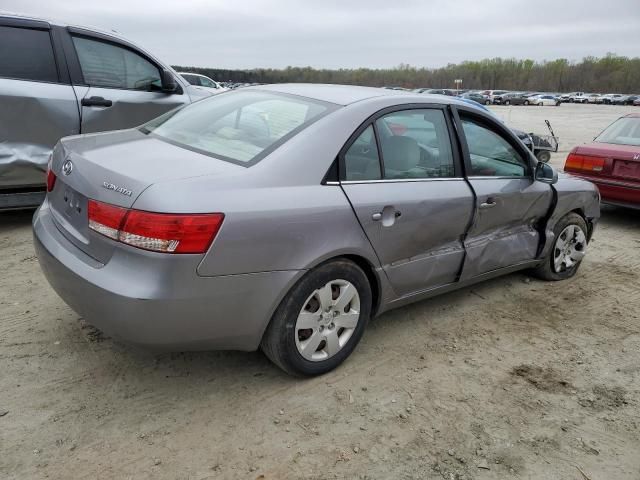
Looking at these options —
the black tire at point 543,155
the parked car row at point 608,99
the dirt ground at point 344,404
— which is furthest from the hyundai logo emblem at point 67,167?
the parked car row at point 608,99

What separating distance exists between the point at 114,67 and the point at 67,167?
307 cm

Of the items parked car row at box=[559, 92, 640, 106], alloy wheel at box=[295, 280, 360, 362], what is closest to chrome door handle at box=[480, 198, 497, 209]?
alloy wheel at box=[295, 280, 360, 362]

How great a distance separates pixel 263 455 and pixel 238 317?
24.5 inches

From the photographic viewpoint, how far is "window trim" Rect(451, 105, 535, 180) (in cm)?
347

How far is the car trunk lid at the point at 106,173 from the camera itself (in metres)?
2.38

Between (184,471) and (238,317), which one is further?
(238,317)

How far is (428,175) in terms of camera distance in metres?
3.26

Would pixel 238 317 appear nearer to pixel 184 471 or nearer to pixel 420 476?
pixel 184 471

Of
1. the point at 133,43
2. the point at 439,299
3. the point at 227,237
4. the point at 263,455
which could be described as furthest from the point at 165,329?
the point at 133,43

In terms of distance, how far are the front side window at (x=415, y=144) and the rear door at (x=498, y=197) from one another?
0.17 metres

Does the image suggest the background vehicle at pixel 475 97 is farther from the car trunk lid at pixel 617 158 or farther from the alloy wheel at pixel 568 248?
the alloy wheel at pixel 568 248

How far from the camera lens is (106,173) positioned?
2482 mm

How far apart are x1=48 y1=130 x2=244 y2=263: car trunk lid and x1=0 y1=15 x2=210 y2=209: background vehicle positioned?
83.5 inches

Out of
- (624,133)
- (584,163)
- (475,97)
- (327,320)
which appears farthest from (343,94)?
(475,97)
